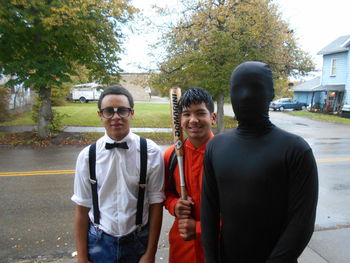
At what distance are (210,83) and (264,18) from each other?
4.13 meters

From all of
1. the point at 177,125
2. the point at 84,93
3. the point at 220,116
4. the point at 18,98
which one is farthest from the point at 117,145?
the point at 84,93

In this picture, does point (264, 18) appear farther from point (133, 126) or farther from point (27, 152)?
point (27, 152)

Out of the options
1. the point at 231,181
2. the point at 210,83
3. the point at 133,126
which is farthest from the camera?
the point at 133,126

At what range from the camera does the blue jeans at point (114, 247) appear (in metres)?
1.95

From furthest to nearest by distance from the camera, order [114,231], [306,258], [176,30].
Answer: [176,30]
[306,258]
[114,231]

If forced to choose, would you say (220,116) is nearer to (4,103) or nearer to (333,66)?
(4,103)

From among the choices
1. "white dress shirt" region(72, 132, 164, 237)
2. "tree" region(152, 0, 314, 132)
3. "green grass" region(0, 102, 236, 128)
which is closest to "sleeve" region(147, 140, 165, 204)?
"white dress shirt" region(72, 132, 164, 237)

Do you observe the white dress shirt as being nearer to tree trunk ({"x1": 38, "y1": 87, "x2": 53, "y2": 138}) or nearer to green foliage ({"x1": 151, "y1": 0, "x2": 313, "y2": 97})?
tree trunk ({"x1": 38, "y1": 87, "x2": 53, "y2": 138})

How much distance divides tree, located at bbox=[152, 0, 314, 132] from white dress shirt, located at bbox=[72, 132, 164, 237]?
10.6 meters

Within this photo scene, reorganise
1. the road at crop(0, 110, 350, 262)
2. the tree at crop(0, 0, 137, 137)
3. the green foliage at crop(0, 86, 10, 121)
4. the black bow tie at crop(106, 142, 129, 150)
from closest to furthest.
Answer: the black bow tie at crop(106, 142, 129, 150)
the road at crop(0, 110, 350, 262)
the tree at crop(0, 0, 137, 137)
the green foliage at crop(0, 86, 10, 121)

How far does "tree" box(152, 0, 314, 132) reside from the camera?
39.0ft

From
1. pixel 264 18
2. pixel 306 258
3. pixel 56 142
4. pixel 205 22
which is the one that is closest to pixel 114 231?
pixel 306 258

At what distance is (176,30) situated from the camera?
13.3 meters

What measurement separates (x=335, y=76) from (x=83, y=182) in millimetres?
30770
